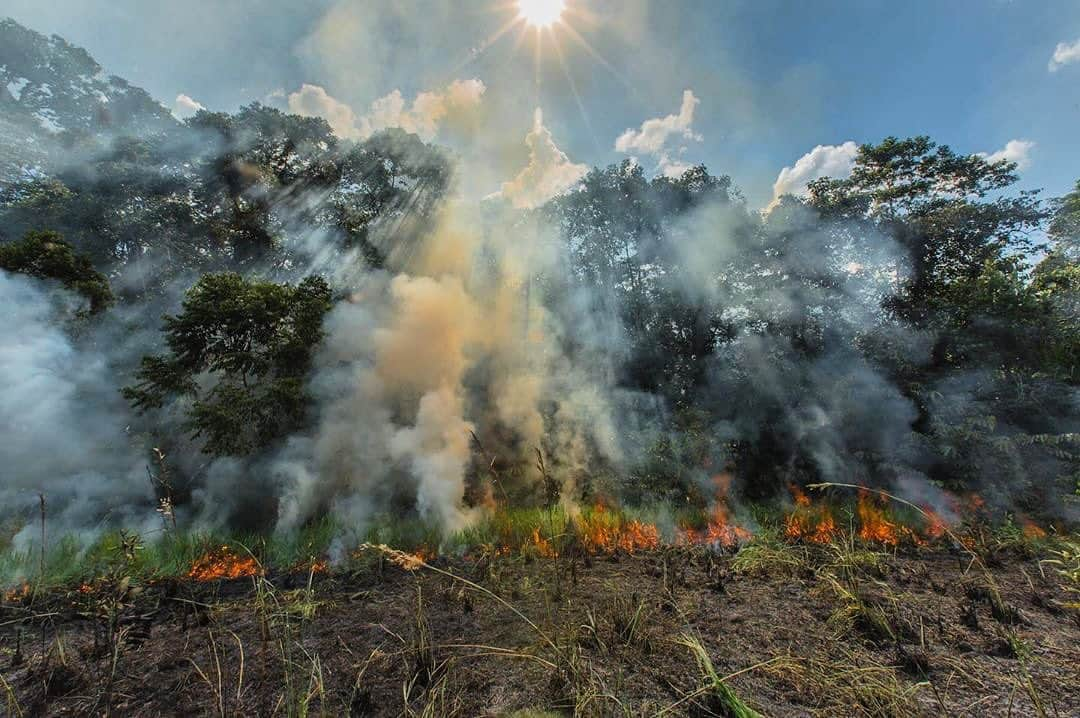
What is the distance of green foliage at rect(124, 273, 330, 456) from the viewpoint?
757 cm

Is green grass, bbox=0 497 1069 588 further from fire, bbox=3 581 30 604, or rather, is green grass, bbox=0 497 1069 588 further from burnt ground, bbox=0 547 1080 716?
burnt ground, bbox=0 547 1080 716

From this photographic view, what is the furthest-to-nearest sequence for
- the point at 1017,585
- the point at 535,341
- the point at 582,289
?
the point at 582,289, the point at 535,341, the point at 1017,585

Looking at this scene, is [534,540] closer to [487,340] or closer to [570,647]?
[570,647]

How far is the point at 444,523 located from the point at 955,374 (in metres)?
11.5

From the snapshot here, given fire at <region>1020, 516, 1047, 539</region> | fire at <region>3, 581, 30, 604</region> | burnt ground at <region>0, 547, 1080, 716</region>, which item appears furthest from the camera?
→ fire at <region>1020, 516, 1047, 539</region>

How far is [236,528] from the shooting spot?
7.17 meters

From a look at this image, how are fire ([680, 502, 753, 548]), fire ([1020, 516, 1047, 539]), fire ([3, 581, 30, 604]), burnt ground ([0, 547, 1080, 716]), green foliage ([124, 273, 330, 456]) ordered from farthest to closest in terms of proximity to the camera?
1. green foliage ([124, 273, 330, 456])
2. fire ([680, 502, 753, 548])
3. fire ([1020, 516, 1047, 539])
4. fire ([3, 581, 30, 604])
5. burnt ground ([0, 547, 1080, 716])

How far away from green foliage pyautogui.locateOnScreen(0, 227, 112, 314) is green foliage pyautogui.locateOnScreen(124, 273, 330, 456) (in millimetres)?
3642

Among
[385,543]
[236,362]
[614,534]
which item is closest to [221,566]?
[385,543]

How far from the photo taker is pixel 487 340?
12.5m

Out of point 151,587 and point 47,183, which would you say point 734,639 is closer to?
point 151,587


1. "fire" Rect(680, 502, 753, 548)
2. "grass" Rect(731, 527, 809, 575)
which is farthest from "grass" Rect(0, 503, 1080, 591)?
"fire" Rect(680, 502, 753, 548)

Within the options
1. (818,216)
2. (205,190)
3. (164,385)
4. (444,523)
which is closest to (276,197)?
(205,190)

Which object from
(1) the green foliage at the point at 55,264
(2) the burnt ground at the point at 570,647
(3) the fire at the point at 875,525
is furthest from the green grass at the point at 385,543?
(1) the green foliage at the point at 55,264
